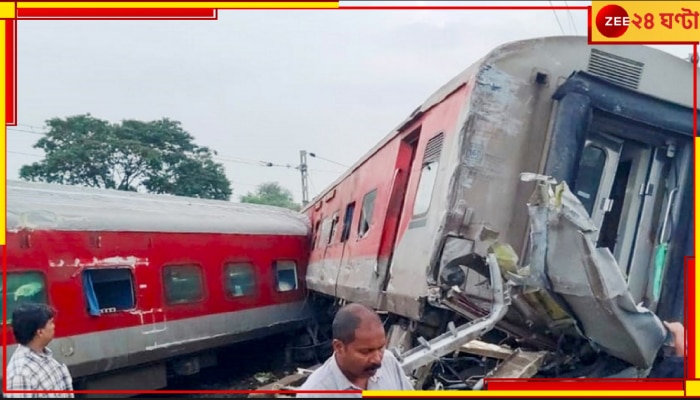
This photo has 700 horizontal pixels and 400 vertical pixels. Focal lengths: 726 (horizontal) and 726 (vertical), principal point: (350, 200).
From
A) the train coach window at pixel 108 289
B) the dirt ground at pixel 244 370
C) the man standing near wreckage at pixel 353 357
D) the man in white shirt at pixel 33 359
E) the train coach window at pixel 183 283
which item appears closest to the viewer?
the man standing near wreckage at pixel 353 357

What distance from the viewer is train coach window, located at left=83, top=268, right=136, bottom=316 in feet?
22.6

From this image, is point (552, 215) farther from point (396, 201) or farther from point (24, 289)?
point (24, 289)

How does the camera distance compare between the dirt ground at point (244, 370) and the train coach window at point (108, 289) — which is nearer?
the train coach window at point (108, 289)

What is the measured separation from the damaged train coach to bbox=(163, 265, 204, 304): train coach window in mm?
3883

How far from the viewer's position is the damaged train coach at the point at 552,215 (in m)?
3.54

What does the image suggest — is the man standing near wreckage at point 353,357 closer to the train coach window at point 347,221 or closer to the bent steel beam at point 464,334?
the bent steel beam at point 464,334

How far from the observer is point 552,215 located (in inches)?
134

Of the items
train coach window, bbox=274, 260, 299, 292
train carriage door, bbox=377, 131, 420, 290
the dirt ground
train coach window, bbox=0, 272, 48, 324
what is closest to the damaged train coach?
train carriage door, bbox=377, 131, 420, 290

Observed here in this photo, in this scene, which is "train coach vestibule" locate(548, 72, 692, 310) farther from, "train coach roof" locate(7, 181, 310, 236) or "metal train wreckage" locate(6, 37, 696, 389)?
"train coach roof" locate(7, 181, 310, 236)

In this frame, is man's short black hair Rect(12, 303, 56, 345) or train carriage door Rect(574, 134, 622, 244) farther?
train carriage door Rect(574, 134, 622, 244)

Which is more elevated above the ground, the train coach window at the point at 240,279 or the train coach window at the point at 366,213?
the train coach window at the point at 366,213

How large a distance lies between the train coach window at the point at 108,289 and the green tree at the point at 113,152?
994 mm

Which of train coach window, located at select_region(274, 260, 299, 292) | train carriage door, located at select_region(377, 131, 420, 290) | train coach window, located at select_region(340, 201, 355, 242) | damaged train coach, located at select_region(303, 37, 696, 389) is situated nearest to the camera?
damaged train coach, located at select_region(303, 37, 696, 389)

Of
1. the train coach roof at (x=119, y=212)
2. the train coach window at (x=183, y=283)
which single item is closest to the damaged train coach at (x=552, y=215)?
the train coach roof at (x=119, y=212)
